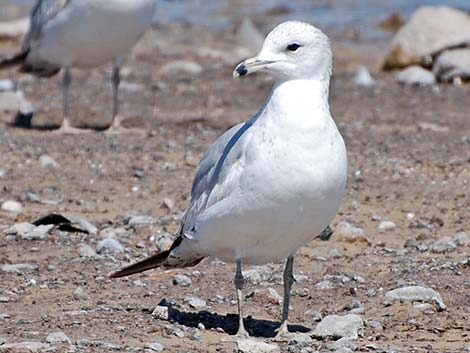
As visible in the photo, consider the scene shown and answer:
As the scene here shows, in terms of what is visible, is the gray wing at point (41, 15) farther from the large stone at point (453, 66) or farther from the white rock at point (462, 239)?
the white rock at point (462, 239)

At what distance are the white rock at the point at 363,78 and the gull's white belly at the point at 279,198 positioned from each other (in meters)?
7.86

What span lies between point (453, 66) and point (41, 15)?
14.9 feet

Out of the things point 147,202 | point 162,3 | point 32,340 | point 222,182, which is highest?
point 222,182

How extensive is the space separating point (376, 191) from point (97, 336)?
366cm

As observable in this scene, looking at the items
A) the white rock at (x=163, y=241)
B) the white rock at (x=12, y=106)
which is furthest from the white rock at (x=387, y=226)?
the white rock at (x=12, y=106)

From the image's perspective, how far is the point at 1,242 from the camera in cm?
719

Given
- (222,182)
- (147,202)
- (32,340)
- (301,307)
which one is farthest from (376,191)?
(32,340)

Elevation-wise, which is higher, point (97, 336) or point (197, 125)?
point (97, 336)

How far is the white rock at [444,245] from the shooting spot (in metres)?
7.14

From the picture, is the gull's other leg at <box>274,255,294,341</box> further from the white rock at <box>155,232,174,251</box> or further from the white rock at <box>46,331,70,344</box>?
the white rock at <box>155,232,174,251</box>

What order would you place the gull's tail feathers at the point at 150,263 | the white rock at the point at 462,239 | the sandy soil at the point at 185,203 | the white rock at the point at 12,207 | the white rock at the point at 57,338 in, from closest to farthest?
the white rock at the point at 57,338, the sandy soil at the point at 185,203, the gull's tail feathers at the point at 150,263, the white rock at the point at 462,239, the white rock at the point at 12,207

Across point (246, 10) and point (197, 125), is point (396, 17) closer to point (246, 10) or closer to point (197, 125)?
point (246, 10)

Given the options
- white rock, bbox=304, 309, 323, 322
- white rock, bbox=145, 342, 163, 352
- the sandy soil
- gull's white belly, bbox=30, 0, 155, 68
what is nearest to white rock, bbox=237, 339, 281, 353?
the sandy soil

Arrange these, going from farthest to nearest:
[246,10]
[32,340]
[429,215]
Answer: [246,10] → [429,215] → [32,340]
